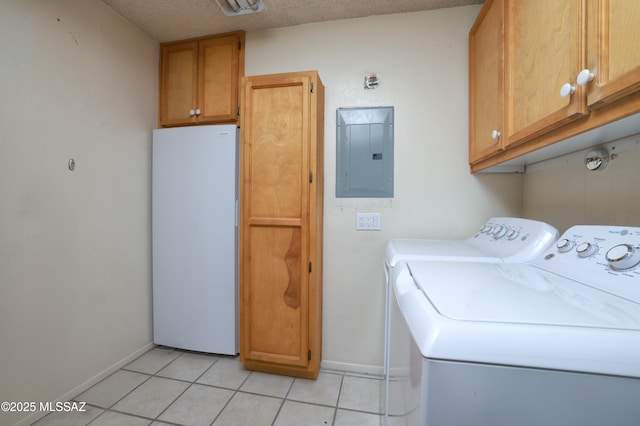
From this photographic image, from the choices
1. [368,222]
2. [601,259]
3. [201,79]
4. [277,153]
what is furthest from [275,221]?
[601,259]

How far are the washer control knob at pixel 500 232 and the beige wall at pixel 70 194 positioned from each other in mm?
2356

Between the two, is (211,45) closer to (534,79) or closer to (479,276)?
(534,79)

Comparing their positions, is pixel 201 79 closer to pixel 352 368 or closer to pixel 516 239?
pixel 516 239

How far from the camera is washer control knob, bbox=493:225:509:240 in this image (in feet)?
4.07

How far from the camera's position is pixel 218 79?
1.91 m

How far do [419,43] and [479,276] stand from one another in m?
1.64

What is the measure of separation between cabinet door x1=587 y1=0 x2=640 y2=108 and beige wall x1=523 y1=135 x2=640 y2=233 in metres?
0.43

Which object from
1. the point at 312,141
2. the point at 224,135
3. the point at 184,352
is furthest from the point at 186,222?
the point at 312,141

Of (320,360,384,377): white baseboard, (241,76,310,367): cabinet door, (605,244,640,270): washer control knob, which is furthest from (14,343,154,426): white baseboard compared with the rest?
(605,244,640,270): washer control knob

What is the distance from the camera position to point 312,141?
154 cm

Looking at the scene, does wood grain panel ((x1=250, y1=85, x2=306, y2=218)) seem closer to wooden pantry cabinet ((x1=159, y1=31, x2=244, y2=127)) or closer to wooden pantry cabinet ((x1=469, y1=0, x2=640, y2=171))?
wooden pantry cabinet ((x1=159, y1=31, x2=244, y2=127))

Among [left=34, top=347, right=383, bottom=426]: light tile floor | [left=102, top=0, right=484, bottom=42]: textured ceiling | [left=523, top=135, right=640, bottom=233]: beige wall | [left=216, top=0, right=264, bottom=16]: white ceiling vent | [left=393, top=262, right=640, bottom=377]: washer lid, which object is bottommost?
[left=34, top=347, right=383, bottom=426]: light tile floor

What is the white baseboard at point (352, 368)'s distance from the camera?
1698 millimetres

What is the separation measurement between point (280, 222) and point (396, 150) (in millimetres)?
933
